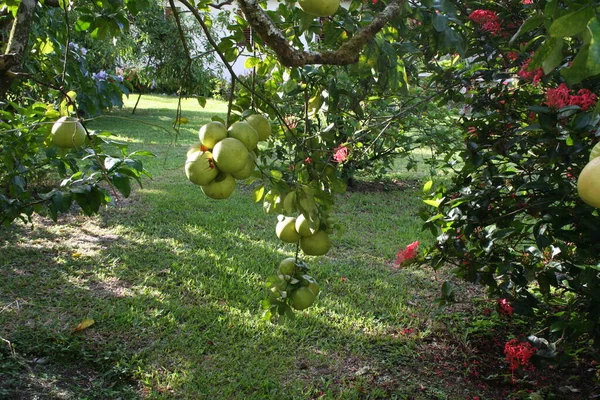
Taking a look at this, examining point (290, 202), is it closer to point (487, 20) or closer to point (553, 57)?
point (553, 57)

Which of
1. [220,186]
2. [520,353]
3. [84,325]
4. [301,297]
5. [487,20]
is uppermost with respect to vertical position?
[487,20]

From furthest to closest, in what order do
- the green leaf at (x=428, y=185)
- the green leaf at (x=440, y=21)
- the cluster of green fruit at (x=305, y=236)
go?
the green leaf at (x=428, y=185), the cluster of green fruit at (x=305, y=236), the green leaf at (x=440, y=21)

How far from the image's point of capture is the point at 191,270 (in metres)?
4.20

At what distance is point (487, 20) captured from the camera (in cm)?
250

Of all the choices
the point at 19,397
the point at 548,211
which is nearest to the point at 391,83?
the point at 548,211

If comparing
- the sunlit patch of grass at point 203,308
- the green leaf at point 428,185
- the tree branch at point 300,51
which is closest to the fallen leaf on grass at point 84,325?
the sunlit patch of grass at point 203,308

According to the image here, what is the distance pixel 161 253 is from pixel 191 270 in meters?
0.47

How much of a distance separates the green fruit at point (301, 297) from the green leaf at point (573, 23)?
125cm

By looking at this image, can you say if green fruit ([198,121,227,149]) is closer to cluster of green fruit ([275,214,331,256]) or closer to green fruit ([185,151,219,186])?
green fruit ([185,151,219,186])

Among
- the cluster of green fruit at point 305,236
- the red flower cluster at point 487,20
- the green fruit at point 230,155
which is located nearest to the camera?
the green fruit at point 230,155

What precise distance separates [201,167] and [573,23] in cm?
82

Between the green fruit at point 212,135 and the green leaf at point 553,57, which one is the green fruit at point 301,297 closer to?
the green fruit at point 212,135

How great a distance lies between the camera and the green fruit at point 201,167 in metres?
1.24

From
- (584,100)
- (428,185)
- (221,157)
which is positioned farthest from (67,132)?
(584,100)
